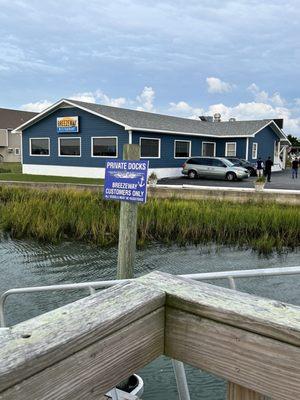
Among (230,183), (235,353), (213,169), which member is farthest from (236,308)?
(213,169)

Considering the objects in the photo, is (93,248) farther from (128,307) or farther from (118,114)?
(118,114)

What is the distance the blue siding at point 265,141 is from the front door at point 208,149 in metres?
2.93

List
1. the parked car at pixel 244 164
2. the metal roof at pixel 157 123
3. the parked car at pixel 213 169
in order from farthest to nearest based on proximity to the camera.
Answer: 1. the parked car at pixel 244 164
2. the parked car at pixel 213 169
3. the metal roof at pixel 157 123

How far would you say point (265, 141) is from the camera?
38.3 meters

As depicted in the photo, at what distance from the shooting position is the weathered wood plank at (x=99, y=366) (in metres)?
0.97

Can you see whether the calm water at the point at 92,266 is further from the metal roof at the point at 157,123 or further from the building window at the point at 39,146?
the building window at the point at 39,146

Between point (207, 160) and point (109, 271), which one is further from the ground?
point (207, 160)

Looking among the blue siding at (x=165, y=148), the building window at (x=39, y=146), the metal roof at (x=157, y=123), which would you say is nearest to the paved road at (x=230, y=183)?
the blue siding at (x=165, y=148)

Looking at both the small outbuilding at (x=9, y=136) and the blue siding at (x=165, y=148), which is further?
the small outbuilding at (x=9, y=136)

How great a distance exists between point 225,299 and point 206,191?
17.0 m

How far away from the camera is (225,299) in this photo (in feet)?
4.19

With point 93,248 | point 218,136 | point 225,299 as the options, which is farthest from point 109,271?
point 218,136

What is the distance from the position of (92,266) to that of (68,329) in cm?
938

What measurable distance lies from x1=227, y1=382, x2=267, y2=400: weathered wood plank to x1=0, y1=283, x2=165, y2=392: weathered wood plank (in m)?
0.30
